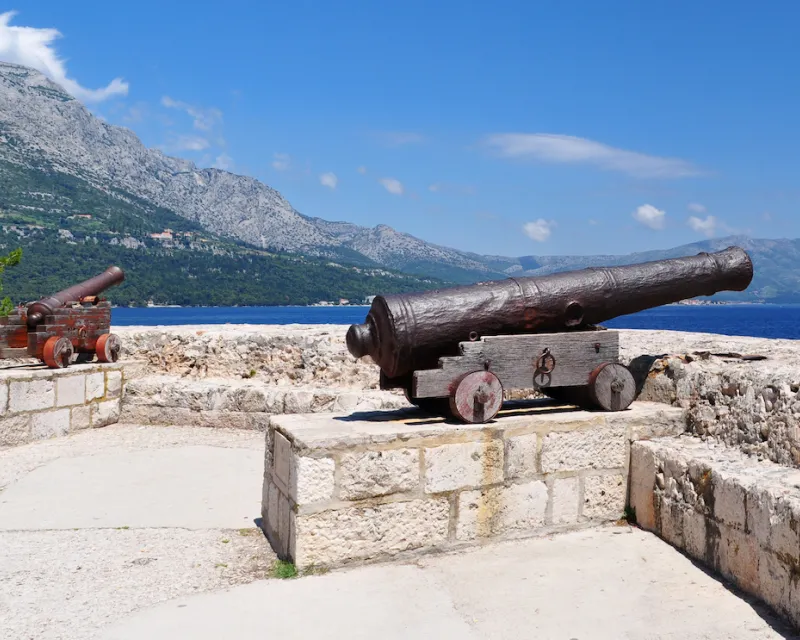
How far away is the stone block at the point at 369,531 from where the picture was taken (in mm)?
3535

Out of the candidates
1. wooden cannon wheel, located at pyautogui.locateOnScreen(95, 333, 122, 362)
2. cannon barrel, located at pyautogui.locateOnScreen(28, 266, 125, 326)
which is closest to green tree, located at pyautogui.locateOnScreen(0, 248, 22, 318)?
cannon barrel, located at pyautogui.locateOnScreen(28, 266, 125, 326)

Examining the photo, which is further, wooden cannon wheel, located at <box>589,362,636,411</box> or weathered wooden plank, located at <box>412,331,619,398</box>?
wooden cannon wheel, located at <box>589,362,636,411</box>

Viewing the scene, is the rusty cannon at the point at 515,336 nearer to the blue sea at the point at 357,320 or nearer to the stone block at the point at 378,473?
the stone block at the point at 378,473

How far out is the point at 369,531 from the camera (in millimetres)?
3645

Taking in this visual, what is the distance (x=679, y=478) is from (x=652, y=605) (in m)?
0.81

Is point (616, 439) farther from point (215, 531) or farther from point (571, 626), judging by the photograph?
point (215, 531)

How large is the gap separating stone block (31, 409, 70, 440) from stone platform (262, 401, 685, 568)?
4075 millimetres

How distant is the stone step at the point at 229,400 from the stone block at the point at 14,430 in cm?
132

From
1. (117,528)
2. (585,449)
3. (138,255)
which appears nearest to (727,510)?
(585,449)

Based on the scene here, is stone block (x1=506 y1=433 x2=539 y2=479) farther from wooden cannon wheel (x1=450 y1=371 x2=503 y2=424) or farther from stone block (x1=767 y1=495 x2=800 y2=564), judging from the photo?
stone block (x1=767 y1=495 x2=800 y2=564)

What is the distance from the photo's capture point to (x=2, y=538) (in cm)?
424

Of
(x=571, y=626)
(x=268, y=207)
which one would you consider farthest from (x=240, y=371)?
(x=268, y=207)

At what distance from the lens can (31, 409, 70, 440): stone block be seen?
23.6 ft

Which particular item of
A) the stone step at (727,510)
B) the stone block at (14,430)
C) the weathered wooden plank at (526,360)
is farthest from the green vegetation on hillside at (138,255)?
the stone step at (727,510)
